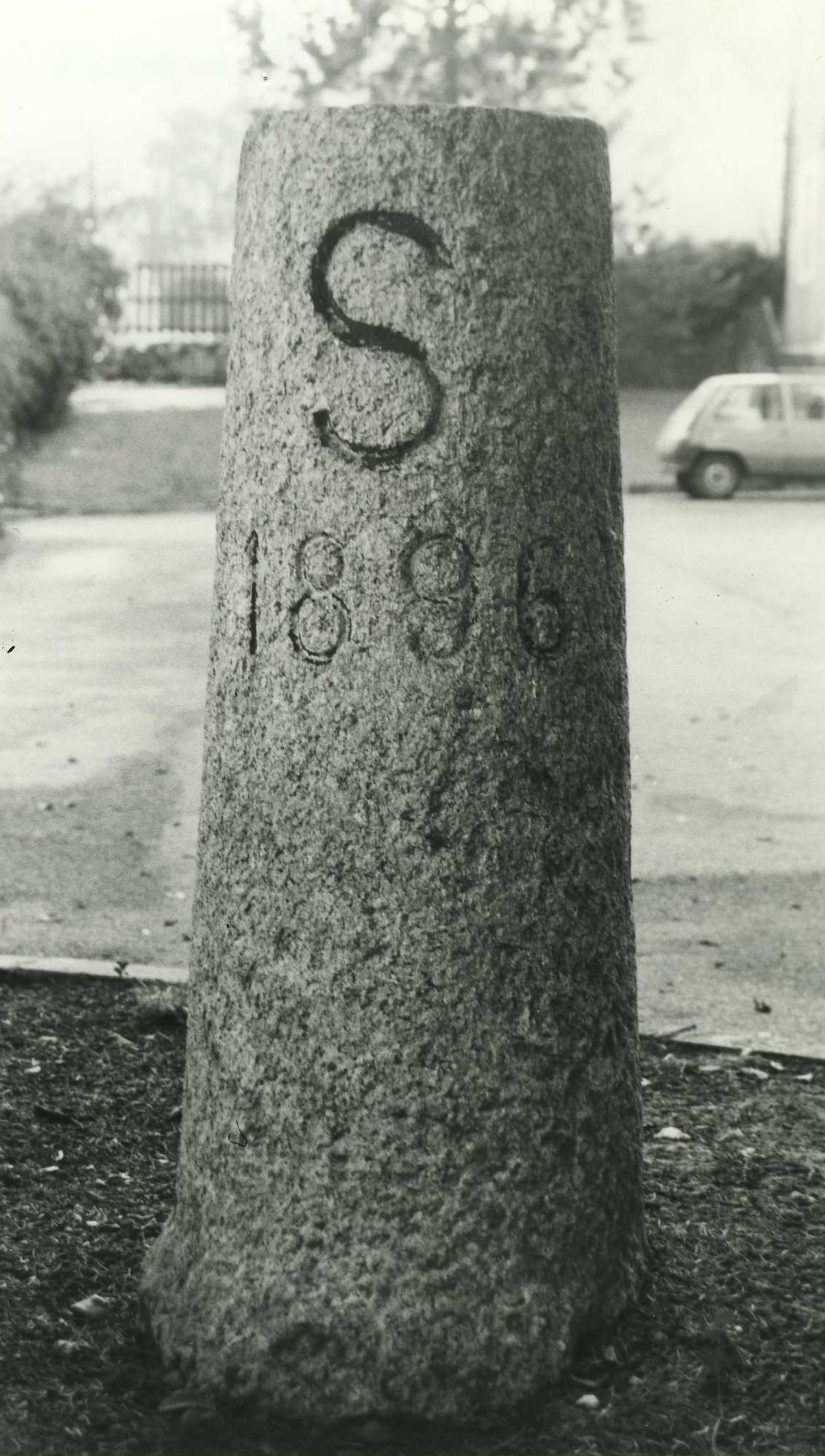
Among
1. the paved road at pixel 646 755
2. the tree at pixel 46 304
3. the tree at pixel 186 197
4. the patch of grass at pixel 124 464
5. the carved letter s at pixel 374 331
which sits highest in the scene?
the tree at pixel 186 197

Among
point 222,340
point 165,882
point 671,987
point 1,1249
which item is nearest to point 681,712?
point 165,882

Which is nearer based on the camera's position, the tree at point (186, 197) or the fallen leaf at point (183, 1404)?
the fallen leaf at point (183, 1404)

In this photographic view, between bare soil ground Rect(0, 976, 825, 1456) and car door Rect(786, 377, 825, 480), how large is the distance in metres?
13.0

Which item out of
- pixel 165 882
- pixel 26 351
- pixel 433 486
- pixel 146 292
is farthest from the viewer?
pixel 146 292

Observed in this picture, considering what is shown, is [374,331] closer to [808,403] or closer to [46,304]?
[808,403]

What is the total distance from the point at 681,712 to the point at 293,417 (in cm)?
643

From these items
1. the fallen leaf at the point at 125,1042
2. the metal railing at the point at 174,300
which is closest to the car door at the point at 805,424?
the fallen leaf at the point at 125,1042

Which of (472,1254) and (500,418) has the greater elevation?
(500,418)

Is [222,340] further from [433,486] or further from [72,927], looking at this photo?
[433,486]

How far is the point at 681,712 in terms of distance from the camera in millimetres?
8602

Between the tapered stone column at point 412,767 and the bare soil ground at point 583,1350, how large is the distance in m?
0.08

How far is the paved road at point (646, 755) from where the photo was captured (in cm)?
507

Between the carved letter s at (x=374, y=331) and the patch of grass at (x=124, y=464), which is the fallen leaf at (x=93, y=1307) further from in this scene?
the patch of grass at (x=124, y=464)

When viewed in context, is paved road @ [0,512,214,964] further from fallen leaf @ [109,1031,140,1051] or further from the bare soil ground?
the bare soil ground
